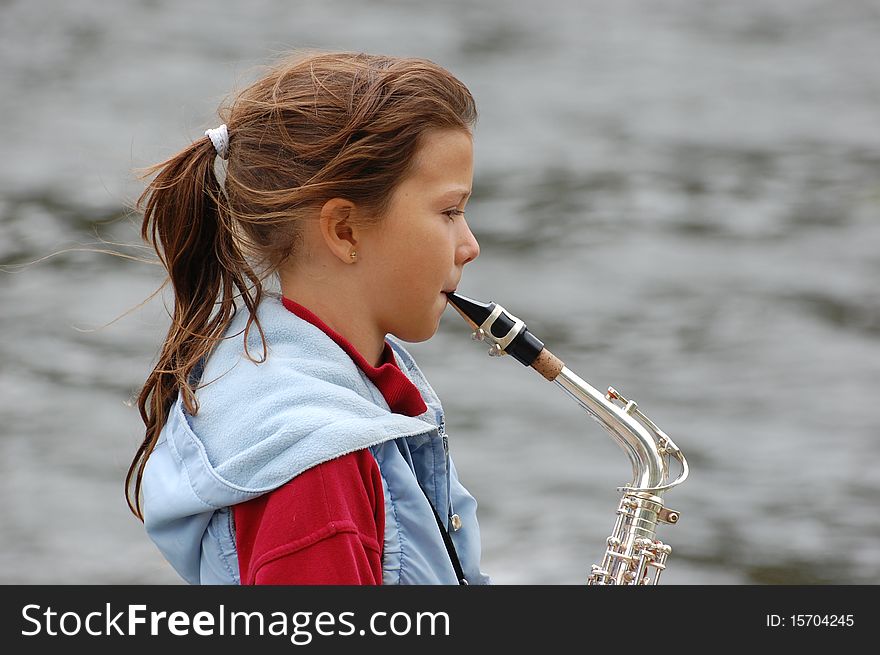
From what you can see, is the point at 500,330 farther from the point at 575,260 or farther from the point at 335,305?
the point at 575,260

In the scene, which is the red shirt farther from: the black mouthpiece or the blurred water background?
the blurred water background

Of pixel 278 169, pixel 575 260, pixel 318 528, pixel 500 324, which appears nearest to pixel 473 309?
pixel 500 324

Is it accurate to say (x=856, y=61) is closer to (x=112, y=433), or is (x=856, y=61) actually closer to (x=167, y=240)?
(x=112, y=433)

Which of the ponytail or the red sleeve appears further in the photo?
the ponytail

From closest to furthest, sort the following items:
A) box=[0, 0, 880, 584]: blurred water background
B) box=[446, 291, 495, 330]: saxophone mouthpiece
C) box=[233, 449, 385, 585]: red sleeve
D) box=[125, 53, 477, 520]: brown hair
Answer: box=[233, 449, 385, 585]: red sleeve
box=[125, 53, 477, 520]: brown hair
box=[446, 291, 495, 330]: saxophone mouthpiece
box=[0, 0, 880, 584]: blurred water background

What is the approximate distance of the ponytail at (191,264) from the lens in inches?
62.6

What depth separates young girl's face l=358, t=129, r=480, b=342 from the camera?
1.53 m

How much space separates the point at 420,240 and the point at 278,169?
0.66ft

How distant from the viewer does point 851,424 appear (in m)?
4.45

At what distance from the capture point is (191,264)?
66.1 inches

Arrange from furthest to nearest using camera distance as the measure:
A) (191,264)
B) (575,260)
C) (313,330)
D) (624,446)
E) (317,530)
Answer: (575,260)
(624,446)
(191,264)
(313,330)
(317,530)

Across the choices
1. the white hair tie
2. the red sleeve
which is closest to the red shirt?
the red sleeve

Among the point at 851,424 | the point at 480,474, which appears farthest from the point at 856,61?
the point at 480,474

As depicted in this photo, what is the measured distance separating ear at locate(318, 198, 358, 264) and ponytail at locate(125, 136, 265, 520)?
0.36 ft
